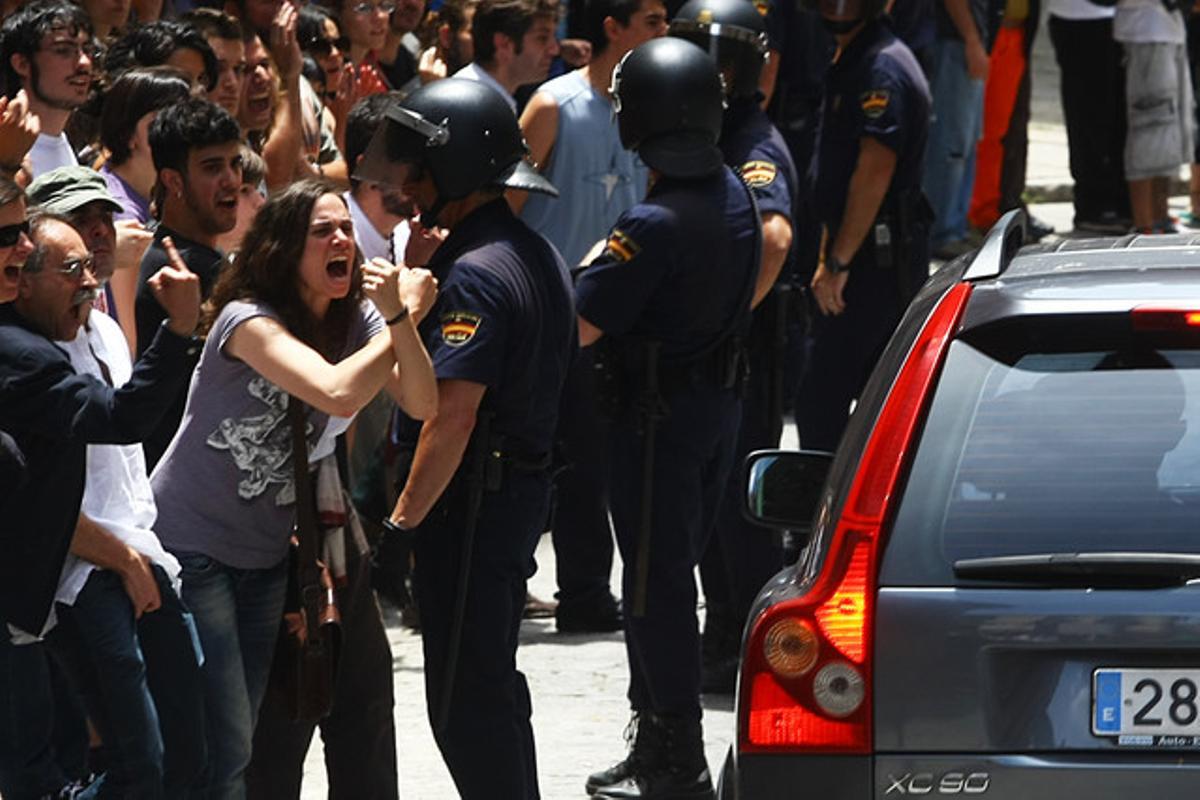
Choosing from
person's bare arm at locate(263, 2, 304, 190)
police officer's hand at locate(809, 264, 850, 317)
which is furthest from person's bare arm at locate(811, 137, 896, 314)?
person's bare arm at locate(263, 2, 304, 190)

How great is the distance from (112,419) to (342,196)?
911 millimetres

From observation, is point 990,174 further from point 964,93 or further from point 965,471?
point 965,471

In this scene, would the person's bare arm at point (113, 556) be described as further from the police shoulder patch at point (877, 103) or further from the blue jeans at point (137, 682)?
the police shoulder patch at point (877, 103)

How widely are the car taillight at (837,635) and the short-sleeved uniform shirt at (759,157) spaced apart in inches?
147

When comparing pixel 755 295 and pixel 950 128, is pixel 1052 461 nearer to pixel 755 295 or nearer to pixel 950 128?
pixel 755 295

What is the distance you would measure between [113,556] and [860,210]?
422cm

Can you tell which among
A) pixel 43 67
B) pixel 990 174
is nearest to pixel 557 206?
pixel 43 67

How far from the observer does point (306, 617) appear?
5.48 metres

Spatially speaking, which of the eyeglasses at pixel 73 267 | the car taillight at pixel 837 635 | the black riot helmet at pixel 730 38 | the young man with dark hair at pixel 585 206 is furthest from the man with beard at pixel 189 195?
the car taillight at pixel 837 635

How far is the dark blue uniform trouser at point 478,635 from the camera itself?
221 inches

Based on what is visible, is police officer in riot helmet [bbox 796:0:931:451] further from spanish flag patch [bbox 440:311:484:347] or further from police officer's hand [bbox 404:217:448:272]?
spanish flag patch [bbox 440:311:484:347]

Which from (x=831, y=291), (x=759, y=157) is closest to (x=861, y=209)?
(x=831, y=291)

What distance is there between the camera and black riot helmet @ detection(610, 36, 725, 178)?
6.67 meters

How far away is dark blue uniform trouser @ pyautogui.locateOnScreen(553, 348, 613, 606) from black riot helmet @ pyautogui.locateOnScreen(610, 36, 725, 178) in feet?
5.75
